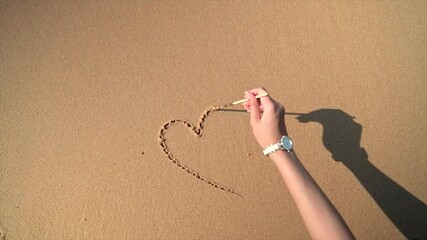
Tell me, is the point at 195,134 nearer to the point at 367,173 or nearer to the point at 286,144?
the point at 286,144

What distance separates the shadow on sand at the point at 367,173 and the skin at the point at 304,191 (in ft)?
3.33

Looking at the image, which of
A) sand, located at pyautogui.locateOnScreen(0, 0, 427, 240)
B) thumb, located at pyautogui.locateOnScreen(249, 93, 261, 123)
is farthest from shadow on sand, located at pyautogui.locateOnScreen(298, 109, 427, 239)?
thumb, located at pyautogui.locateOnScreen(249, 93, 261, 123)

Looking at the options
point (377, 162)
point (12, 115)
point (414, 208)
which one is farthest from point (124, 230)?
point (414, 208)

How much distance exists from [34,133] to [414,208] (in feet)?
9.27

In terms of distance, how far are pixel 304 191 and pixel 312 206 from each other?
65 mm

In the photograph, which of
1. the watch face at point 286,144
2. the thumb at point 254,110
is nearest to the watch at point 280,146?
the watch face at point 286,144

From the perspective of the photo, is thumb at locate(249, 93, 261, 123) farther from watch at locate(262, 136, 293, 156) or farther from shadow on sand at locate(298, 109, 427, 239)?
shadow on sand at locate(298, 109, 427, 239)

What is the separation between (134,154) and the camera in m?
2.33

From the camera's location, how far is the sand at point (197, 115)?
2219mm

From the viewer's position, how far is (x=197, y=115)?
8.11ft

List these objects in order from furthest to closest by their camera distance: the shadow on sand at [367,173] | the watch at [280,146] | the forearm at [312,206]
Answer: the shadow on sand at [367,173], the watch at [280,146], the forearm at [312,206]

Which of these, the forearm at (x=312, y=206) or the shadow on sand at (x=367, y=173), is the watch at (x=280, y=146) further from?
the shadow on sand at (x=367, y=173)

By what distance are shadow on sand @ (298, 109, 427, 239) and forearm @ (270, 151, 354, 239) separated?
1.22m

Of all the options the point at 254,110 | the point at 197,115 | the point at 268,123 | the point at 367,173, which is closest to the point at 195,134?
the point at 197,115
